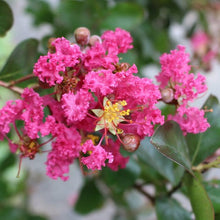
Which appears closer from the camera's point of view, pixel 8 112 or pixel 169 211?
pixel 8 112

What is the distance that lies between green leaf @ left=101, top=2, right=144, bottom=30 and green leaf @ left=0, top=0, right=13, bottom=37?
0.53 metres

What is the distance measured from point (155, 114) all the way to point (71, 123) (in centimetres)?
16

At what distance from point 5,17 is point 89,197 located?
0.89 m

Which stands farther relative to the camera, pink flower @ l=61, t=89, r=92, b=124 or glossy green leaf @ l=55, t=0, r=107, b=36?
glossy green leaf @ l=55, t=0, r=107, b=36

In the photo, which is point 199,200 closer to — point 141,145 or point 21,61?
point 141,145

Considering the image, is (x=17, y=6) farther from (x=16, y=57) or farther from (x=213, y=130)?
(x=213, y=130)

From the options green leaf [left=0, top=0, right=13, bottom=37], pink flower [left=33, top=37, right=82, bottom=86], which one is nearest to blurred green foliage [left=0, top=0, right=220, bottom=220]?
green leaf [left=0, top=0, right=13, bottom=37]

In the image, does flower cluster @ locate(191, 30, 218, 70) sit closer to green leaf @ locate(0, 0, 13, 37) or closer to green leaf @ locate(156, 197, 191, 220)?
green leaf @ locate(156, 197, 191, 220)

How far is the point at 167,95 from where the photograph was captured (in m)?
0.66

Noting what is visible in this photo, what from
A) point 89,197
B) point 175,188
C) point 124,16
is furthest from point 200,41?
point 175,188

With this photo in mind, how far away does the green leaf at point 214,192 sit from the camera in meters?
0.73

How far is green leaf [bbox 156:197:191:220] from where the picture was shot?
0.80 meters

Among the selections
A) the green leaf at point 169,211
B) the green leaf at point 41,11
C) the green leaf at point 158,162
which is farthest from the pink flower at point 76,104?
the green leaf at point 41,11

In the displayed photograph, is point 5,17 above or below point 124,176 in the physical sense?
above
